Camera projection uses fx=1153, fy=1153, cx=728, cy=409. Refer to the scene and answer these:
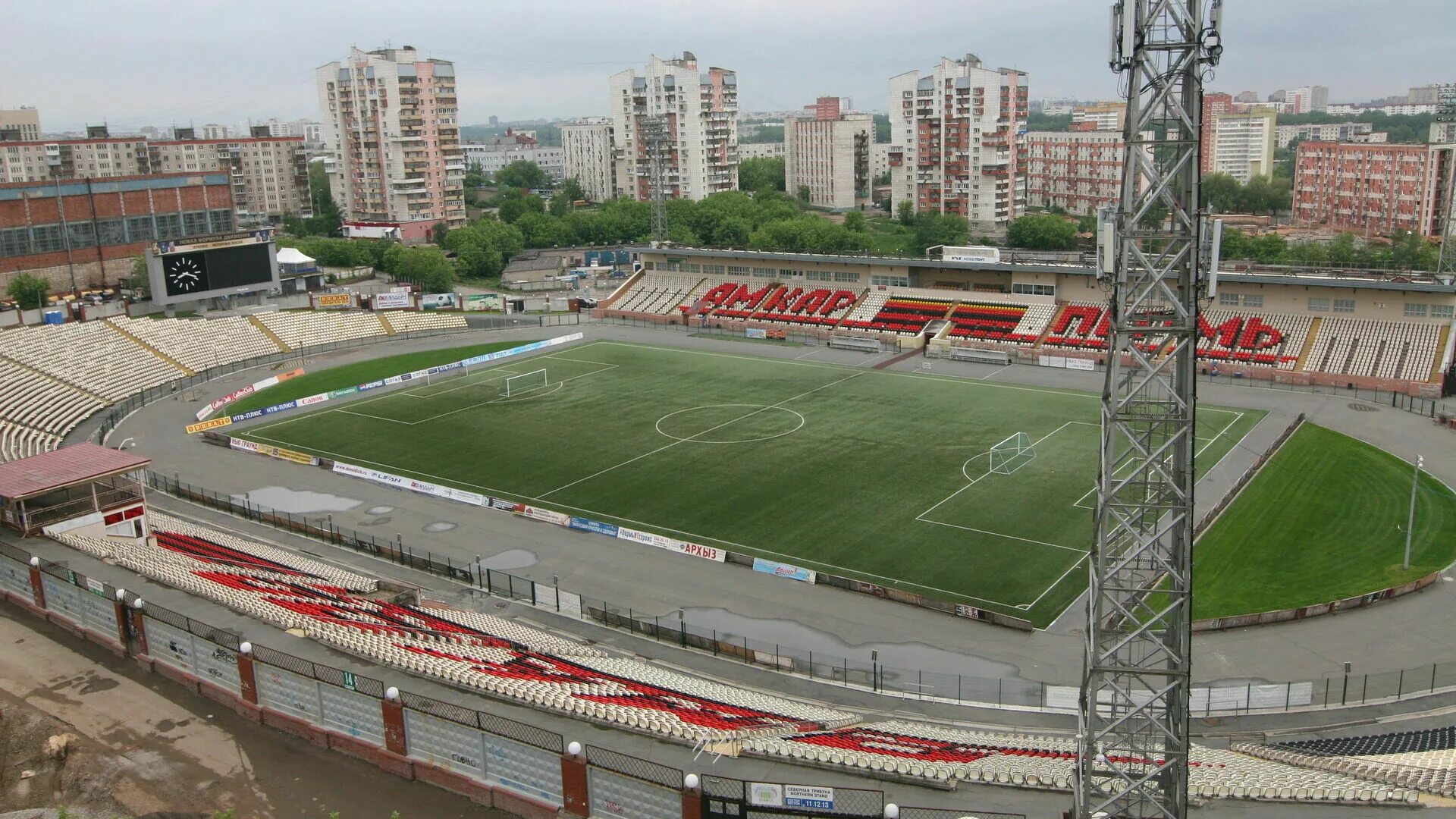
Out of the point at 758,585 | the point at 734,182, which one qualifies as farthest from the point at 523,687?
the point at 734,182

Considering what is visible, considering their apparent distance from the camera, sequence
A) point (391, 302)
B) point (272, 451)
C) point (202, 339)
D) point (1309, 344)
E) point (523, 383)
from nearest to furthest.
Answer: point (272, 451) → point (1309, 344) → point (523, 383) → point (202, 339) → point (391, 302)

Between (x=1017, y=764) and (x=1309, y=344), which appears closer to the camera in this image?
(x=1017, y=764)

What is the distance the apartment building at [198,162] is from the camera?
534ft

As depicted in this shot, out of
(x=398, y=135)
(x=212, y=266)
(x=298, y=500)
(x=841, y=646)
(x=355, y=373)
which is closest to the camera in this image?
(x=841, y=646)

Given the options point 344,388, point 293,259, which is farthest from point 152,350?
point 293,259

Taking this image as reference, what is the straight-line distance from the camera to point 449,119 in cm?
15650

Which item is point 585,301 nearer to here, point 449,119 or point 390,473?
point 390,473

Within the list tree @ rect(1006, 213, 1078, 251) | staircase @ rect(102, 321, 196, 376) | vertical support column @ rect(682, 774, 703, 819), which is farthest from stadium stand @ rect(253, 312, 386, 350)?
vertical support column @ rect(682, 774, 703, 819)

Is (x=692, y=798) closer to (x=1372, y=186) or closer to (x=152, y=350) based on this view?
(x=152, y=350)

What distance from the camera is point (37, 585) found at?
31609 millimetres

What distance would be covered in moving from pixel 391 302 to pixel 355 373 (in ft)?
62.5

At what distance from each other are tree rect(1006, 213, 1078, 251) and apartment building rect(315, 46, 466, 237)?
74.9 metres

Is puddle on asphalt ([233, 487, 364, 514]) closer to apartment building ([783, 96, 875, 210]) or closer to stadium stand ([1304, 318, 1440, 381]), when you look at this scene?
stadium stand ([1304, 318, 1440, 381])

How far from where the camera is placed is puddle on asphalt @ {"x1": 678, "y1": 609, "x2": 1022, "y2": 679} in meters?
32.9
